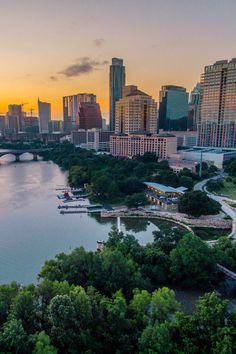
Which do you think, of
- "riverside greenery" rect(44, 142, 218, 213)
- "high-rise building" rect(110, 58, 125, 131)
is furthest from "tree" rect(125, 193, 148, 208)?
"high-rise building" rect(110, 58, 125, 131)

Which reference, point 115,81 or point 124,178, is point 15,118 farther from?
point 124,178

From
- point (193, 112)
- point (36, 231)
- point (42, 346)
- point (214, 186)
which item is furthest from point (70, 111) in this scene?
point (42, 346)

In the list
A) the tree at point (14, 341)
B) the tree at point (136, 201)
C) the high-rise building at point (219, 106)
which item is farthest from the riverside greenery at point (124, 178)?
the tree at point (14, 341)

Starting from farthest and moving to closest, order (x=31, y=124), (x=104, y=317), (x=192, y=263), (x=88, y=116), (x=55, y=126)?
(x=31, y=124) → (x=55, y=126) → (x=88, y=116) → (x=192, y=263) → (x=104, y=317)

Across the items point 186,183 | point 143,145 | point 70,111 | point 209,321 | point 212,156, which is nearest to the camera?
point 209,321

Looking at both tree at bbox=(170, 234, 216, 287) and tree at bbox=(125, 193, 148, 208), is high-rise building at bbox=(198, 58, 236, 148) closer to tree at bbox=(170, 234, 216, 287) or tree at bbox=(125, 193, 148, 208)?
tree at bbox=(125, 193, 148, 208)

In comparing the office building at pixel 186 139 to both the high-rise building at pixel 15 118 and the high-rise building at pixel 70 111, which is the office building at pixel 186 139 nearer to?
the high-rise building at pixel 70 111

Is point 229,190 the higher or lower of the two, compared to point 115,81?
A: lower
